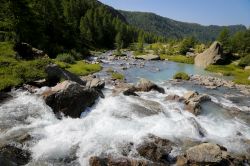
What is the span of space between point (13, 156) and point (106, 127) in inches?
347

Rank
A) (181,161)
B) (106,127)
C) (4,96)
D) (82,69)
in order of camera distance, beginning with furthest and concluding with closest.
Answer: (82,69), (4,96), (106,127), (181,161)

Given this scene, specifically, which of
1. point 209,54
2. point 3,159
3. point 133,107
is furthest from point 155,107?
point 209,54

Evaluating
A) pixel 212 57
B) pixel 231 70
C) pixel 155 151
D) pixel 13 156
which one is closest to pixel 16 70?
pixel 13 156

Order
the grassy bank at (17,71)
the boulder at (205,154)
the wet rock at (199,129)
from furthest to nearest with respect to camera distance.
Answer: the grassy bank at (17,71)
the wet rock at (199,129)
the boulder at (205,154)

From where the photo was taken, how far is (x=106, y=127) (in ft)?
88.2

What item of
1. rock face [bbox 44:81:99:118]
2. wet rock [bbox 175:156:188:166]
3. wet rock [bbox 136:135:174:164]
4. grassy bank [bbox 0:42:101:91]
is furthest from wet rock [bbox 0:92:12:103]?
wet rock [bbox 175:156:188:166]

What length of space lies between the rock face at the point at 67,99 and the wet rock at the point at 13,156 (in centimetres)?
753

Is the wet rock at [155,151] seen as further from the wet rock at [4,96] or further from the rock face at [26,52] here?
the rock face at [26,52]

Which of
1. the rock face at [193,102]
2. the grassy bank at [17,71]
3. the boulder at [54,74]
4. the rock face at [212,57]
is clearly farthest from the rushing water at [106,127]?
Answer: the rock face at [212,57]

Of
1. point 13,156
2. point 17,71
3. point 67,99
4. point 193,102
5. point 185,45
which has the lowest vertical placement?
point 13,156

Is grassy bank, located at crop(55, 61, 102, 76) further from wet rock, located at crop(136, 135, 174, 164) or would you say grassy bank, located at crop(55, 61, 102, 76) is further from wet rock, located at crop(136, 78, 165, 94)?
wet rock, located at crop(136, 135, 174, 164)

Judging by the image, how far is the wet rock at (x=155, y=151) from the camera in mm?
22094

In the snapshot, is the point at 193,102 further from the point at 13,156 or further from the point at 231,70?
the point at 231,70

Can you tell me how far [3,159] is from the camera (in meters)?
19.6
